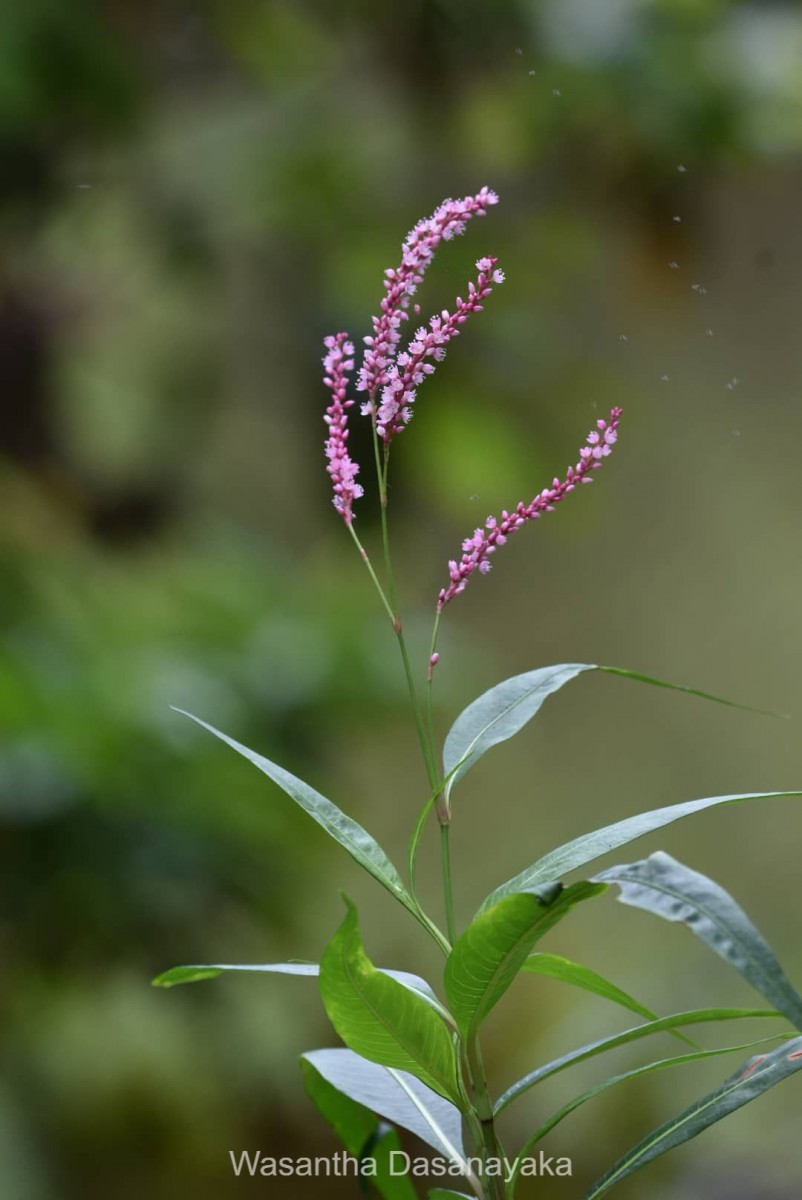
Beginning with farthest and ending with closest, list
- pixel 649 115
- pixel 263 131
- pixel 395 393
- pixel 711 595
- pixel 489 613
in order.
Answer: pixel 489 613
pixel 263 131
pixel 649 115
pixel 711 595
pixel 395 393

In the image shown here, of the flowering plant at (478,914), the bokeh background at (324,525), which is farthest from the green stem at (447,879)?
the bokeh background at (324,525)

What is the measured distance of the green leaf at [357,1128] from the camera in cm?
32

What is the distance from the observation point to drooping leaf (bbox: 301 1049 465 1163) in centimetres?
31

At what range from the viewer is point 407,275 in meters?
0.26

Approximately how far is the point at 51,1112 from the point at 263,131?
1.04m

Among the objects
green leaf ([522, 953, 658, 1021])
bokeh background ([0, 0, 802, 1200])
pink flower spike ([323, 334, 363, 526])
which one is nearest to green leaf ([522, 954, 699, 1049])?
green leaf ([522, 953, 658, 1021])

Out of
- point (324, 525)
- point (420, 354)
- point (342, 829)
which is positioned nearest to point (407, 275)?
point (420, 354)

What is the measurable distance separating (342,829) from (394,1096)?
87 mm

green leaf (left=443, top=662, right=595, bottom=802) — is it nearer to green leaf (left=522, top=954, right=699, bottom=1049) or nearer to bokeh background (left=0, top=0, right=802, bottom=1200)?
green leaf (left=522, top=954, right=699, bottom=1049)

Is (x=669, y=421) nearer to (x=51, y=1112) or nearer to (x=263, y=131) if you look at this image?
(x=263, y=131)

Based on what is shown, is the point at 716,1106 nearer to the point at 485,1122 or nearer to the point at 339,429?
the point at 485,1122

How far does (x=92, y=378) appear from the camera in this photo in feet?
4.65

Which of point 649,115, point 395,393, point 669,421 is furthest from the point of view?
point 649,115

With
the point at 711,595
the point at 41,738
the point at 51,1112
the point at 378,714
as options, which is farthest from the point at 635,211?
the point at 51,1112
